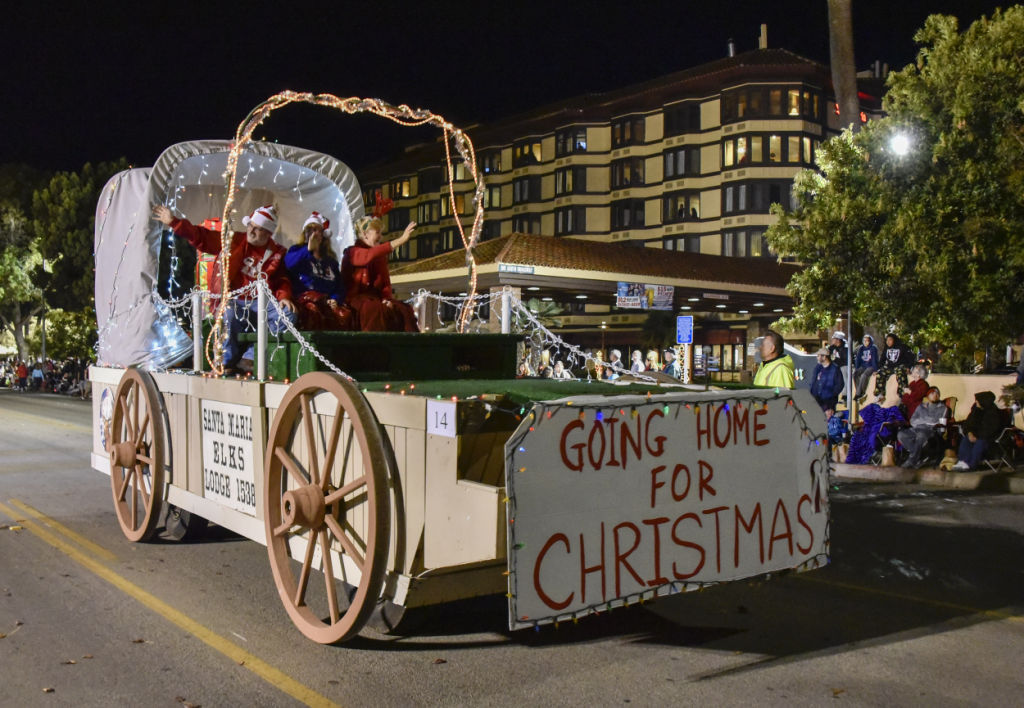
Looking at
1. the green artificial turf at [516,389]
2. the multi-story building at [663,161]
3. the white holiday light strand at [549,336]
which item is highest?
the multi-story building at [663,161]

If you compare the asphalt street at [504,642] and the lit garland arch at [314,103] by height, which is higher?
the lit garland arch at [314,103]

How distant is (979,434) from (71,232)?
130ft

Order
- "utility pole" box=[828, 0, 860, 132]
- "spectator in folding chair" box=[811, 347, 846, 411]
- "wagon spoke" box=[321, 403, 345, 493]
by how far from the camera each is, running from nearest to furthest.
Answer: "wagon spoke" box=[321, 403, 345, 493]
"spectator in folding chair" box=[811, 347, 846, 411]
"utility pole" box=[828, 0, 860, 132]

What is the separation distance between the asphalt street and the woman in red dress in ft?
6.55

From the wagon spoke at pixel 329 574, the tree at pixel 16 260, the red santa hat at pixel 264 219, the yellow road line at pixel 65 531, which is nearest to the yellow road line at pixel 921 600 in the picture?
the wagon spoke at pixel 329 574

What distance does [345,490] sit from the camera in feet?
14.6

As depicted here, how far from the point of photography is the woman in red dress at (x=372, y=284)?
→ 6.84 meters

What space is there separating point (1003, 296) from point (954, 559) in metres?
7.07

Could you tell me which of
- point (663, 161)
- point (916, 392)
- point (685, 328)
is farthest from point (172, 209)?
point (663, 161)

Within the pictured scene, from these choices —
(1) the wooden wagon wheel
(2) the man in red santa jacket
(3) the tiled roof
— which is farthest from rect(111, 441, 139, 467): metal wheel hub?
(3) the tiled roof

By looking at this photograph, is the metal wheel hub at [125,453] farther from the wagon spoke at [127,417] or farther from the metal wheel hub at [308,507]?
the metal wheel hub at [308,507]

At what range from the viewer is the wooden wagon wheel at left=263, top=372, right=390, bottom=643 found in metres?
4.22

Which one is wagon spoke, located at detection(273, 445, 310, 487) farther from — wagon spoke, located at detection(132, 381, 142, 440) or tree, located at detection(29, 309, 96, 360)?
tree, located at detection(29, 309, 96, 360)

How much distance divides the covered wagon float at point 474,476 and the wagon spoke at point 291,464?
0.04ft
